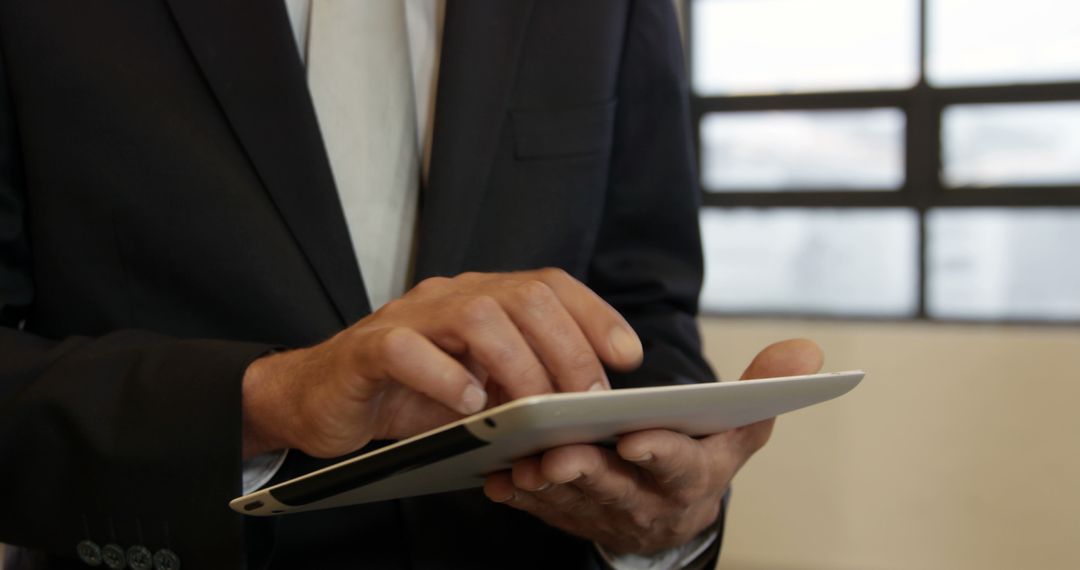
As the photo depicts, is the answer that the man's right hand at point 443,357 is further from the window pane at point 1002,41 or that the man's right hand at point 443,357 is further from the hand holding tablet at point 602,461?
the window pane at point 1002,41

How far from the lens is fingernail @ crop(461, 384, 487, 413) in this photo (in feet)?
2.07

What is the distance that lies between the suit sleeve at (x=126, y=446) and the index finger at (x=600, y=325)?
235mm

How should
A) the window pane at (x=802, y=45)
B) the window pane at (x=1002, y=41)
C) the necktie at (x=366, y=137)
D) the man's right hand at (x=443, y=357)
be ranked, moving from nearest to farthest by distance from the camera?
the man's right hand at (x=443, y=357) → the necktie at (x=366, y=137) → the window pane at (x=1002, y=41) → the window pane at (x=802, y=45)

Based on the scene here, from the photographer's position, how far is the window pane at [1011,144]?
3.24 meters

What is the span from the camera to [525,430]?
1.74 feet

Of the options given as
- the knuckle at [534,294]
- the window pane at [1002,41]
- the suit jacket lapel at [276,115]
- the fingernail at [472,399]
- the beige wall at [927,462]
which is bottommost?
the beige wall at [927,462]

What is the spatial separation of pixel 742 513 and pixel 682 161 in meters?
2.43

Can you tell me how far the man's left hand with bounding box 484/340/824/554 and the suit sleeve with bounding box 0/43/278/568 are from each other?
209mm

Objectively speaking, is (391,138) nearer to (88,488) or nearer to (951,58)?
(88,488)

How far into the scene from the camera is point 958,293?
3375 mm

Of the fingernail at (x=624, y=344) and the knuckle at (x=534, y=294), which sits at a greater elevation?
the knuckle at (x=534, y=294)

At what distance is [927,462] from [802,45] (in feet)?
4.75

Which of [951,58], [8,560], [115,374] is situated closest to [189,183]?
[115,374]

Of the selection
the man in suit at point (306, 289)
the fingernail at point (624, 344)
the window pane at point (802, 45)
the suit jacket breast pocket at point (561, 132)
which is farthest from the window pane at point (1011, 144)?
the fingernail at point (624, 344)
